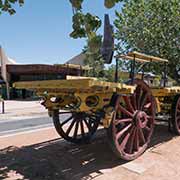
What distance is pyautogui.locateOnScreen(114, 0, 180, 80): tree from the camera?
12062 millimetres

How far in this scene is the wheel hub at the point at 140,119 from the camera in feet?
19.2

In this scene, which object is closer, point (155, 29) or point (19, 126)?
point (19, 126)

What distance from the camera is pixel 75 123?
7426 millimetres

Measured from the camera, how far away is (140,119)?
595cm

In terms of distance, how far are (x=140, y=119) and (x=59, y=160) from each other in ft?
6.56

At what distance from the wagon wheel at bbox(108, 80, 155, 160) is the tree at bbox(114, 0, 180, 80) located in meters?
6.55

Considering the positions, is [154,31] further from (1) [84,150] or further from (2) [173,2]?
(1) [84,150]

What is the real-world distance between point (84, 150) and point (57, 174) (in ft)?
5.44

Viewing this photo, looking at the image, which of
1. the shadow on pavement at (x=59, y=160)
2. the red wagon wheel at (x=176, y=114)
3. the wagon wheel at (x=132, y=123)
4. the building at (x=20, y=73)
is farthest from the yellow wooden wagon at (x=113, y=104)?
the building at (x=20, y=73)

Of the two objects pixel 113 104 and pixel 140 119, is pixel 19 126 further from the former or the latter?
pixel 113 104

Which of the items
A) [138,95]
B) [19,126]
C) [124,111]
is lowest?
[19,126]

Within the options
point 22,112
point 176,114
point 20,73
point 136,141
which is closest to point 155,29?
point 176,114

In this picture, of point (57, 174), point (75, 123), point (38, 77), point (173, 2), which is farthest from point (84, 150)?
point (38, 77)

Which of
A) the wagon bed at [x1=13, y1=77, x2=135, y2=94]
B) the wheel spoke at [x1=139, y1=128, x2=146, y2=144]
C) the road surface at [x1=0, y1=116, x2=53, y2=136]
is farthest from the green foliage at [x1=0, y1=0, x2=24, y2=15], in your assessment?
the road surface at [x1=0, y1=116, x2=53, y2=136]
